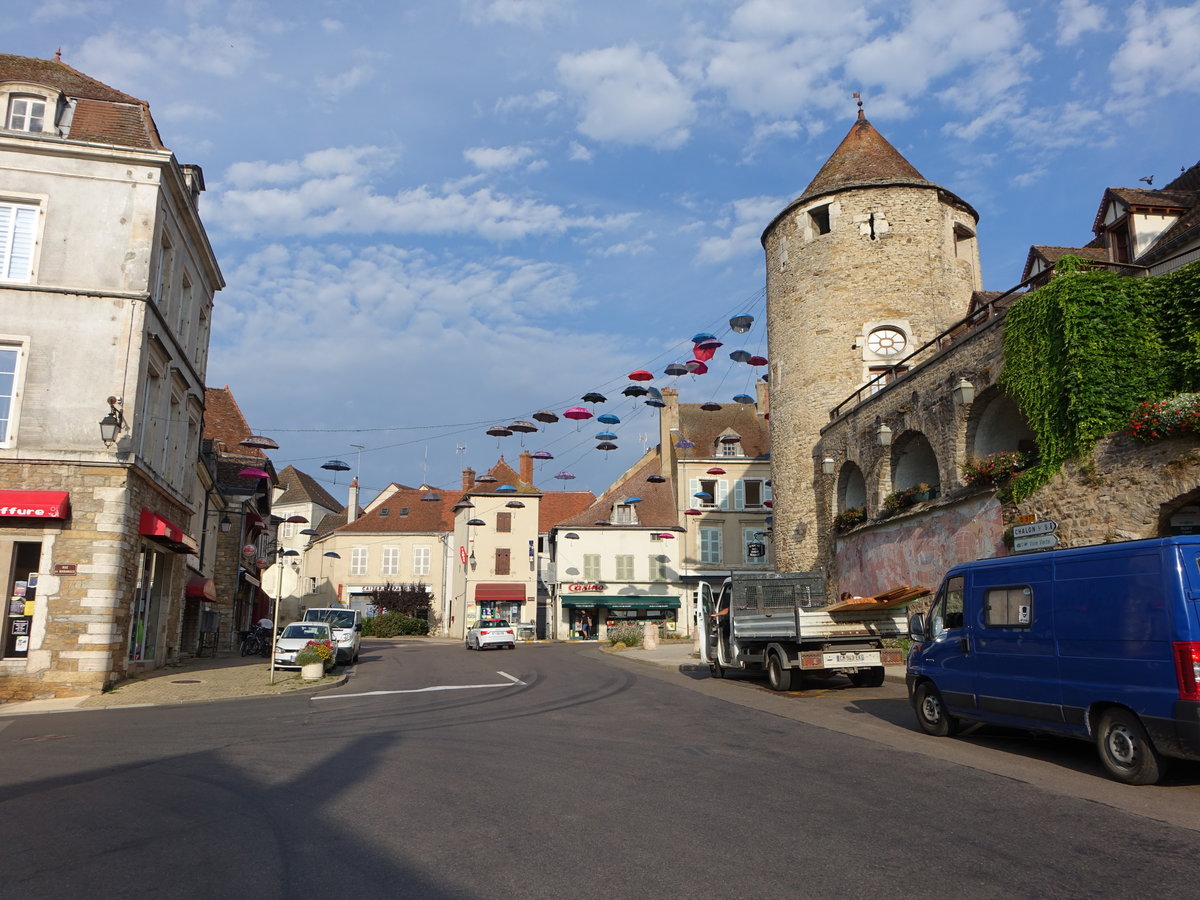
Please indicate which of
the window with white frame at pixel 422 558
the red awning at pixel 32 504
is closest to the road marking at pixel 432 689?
the red awning at pixel 32 504

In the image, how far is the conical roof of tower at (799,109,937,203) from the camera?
26.7m

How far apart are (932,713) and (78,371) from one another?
15.8 meters

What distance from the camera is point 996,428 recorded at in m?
18.6

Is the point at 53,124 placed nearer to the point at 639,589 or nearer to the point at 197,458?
the point at 197,458

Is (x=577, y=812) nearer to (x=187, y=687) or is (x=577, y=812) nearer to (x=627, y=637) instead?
(x=187, y=687)

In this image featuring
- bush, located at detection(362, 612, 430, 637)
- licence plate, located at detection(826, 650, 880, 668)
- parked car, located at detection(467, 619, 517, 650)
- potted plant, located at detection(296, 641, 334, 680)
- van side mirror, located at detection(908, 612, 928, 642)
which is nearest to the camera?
van side mirror, located at detection(908, 612, 928, 642)

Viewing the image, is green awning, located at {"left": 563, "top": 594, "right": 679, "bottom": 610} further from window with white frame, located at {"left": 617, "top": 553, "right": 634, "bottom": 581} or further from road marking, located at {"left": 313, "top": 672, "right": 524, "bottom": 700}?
road marking, located at {"left": 313, "top": 672, "right": 524, "bottom": 700}

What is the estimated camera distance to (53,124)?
57.7 feet

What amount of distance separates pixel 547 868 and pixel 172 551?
18612 millimetres

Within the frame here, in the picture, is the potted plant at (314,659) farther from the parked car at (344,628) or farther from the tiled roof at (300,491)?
the tiled roof at (300,491)

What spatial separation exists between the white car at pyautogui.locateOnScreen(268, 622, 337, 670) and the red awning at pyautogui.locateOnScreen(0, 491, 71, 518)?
6.99m

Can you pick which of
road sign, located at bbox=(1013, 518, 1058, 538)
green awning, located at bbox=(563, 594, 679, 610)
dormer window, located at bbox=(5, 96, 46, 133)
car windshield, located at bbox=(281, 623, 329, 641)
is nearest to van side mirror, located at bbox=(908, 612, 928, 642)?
road sign, located at bbox=(1013, 518, 1058, 538)

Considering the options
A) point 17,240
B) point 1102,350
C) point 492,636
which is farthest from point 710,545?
point 17,240

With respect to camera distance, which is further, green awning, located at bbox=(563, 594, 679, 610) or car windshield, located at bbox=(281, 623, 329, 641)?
green awning, located at bbox=(563, 594, 679, 610)
